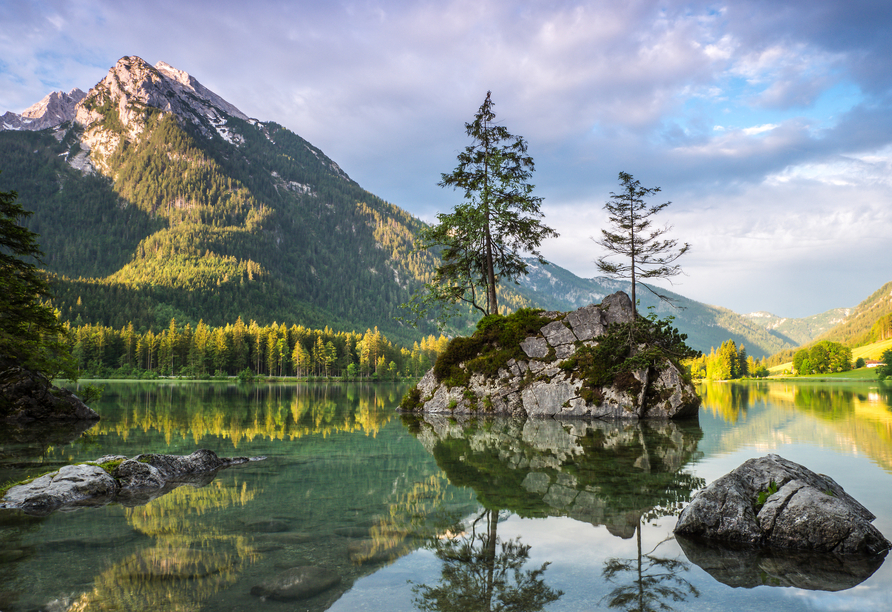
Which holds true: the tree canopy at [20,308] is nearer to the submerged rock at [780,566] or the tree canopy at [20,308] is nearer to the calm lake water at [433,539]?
the calm lake water at [433,539]

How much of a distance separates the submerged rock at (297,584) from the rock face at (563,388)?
73.7 ft

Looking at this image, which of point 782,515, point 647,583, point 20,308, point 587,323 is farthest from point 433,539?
point 20,308

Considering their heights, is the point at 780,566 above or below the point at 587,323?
below

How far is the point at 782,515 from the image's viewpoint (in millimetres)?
6781

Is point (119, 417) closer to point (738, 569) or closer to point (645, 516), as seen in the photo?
point (645, 516)

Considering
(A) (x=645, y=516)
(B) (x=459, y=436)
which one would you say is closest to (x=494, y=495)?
(A) (x=645, y=516)

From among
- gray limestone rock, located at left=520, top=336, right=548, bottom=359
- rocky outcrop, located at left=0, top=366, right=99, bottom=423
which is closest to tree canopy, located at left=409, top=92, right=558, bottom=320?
gray limestone rock, located at left=520, top=336, right=548, bottom=359

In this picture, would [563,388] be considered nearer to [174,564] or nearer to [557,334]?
[557,334]

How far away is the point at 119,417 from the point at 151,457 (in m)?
17.5

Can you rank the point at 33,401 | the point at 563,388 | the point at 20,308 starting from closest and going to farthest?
the point at 20,308 → the point at 33,401 → the point at 563,388

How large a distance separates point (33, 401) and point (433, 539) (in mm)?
25332

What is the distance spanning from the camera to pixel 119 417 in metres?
25.0

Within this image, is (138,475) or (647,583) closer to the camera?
(647,583)

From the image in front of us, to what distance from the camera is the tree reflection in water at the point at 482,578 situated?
4.77 m
